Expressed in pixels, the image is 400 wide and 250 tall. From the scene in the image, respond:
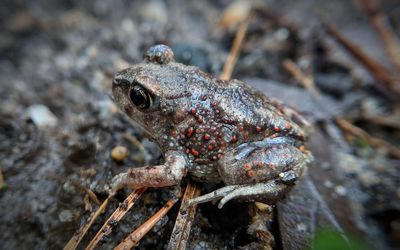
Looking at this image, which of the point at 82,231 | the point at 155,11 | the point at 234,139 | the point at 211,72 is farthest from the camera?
the point at 155,11

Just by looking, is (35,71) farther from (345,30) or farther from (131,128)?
(345,30)

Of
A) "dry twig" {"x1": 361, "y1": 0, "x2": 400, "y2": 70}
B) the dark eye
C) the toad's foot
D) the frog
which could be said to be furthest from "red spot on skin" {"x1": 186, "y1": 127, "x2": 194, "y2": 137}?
"dry twig" {"x1": 361, "y1": 0, "x2": 400, "y2": 70}

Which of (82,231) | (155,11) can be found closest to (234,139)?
(82,231)

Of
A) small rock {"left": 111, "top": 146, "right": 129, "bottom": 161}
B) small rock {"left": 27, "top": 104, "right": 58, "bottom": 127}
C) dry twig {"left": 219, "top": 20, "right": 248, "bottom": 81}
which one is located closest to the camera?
small rock {"left": 111, "top": 146, "right": 129, "bottom": 161}

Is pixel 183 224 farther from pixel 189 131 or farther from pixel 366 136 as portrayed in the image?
pixel 366 136

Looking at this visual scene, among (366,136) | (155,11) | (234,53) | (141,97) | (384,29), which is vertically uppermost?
(384,29)

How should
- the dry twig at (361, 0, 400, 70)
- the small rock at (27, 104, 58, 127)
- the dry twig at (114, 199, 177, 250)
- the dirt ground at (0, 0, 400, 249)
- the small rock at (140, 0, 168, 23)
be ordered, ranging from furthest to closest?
the small rock at (140, 0, 168, 23), the dry twig at (361, 0, 400, 70), the small rock at (27, 104, 58, 127), the dirt ground at (0, 0, 400, 249), the dry twig at (114, 199, 177, 250)

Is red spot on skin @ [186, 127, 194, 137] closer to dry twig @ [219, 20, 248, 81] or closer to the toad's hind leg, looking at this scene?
the toad's hind leg

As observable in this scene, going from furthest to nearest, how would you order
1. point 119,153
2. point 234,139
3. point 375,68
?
point 375,68
point 119,153
point 234,139
